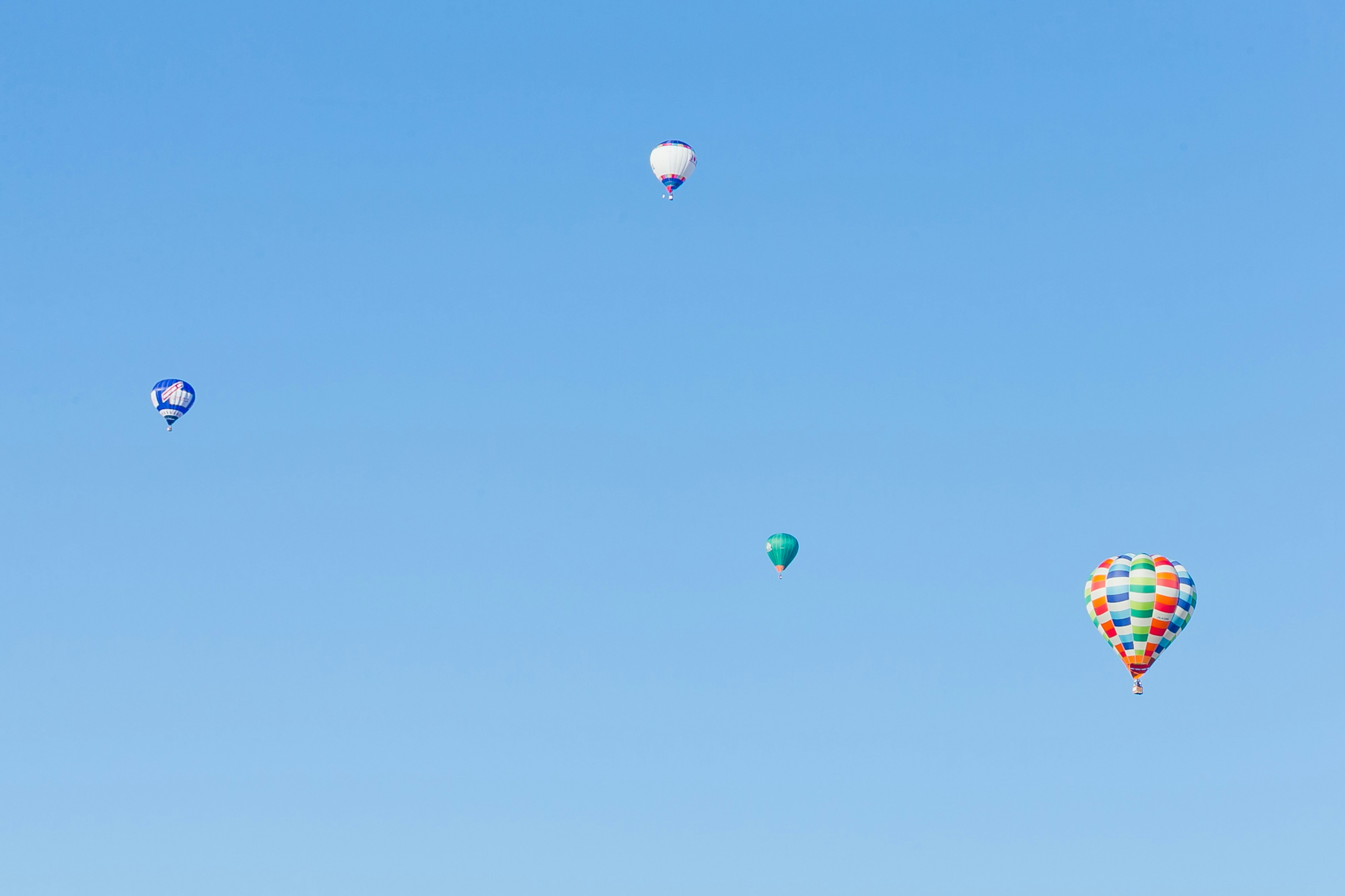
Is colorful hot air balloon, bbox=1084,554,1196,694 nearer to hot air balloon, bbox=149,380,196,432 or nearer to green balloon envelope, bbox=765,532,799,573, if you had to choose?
green balloon envelope, bbox=765,532,799,573

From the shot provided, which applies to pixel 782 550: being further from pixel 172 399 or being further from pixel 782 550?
pixel 172 399

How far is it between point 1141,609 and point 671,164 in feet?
129

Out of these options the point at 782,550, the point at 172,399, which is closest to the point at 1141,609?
the point at 782,550

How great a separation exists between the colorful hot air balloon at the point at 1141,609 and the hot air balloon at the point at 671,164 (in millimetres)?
36382

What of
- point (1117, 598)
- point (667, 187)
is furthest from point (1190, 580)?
point (667, 187)

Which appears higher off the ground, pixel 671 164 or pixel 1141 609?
pixel 671 164

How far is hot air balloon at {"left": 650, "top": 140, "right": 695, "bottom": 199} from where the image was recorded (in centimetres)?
11844

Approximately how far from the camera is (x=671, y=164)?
118 metres

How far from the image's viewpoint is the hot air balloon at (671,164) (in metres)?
A: 118

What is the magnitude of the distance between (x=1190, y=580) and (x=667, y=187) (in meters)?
38.9

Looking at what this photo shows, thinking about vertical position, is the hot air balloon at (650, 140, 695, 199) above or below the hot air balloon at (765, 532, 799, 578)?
above

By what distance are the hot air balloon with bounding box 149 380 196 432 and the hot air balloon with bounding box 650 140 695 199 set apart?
32.4 m

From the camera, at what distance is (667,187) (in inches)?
4670

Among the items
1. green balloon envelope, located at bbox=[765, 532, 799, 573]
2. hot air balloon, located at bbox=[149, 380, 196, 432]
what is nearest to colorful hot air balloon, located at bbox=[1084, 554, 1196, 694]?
green balloon envelope, located at bbox=[765, 532, 799, 573]
